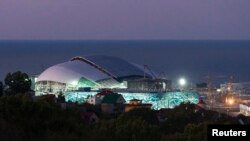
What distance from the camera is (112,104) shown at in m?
27.4

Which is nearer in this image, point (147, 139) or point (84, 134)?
point (84, 134)

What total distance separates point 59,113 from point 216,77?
56.4 metres

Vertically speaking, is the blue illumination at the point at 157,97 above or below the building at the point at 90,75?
below

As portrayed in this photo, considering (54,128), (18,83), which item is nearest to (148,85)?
(18,83)

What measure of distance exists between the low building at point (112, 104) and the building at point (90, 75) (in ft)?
22.8

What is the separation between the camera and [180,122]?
61.2 feet

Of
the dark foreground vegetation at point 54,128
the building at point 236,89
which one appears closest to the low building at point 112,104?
the dark foreground vegetation at point 54,128

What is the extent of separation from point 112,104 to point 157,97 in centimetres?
634

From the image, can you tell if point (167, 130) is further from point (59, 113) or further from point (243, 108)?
point (243, 108)

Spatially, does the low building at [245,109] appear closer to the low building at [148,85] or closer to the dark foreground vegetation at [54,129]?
the low building at [148,85]

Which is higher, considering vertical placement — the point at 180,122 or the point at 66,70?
the point at 66,70

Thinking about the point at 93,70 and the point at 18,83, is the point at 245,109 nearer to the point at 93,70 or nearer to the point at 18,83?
the point at 93,70

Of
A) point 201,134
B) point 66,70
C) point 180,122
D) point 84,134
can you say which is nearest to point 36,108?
point 84,134

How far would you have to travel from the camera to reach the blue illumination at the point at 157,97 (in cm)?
3288
